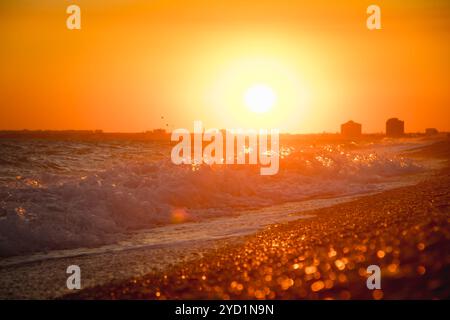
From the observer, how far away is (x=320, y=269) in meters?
4.90

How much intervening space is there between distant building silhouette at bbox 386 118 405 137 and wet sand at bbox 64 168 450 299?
151 meters

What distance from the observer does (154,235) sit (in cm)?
916

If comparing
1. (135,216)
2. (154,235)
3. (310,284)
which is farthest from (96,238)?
(310,284)

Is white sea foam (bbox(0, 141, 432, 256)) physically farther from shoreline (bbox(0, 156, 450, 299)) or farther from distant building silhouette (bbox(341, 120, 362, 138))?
distant building silhouette (bbox(341, 120, 362, 138))

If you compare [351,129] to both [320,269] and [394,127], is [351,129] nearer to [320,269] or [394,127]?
[394,127]

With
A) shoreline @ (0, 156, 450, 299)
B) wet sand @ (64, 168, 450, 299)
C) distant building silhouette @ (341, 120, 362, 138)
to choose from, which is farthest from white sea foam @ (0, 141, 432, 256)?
distant building silhouette @ (341, 120, 362, 138)

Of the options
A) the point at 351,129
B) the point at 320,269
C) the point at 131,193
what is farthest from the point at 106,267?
the point at 351,129

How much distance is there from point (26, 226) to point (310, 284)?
6296 mm

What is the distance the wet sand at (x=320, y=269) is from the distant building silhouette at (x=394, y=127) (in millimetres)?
151156

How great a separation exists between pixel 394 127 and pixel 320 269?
154265 mm

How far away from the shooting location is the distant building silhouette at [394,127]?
14775 centimetres

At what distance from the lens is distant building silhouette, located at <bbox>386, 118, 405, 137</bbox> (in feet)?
485
